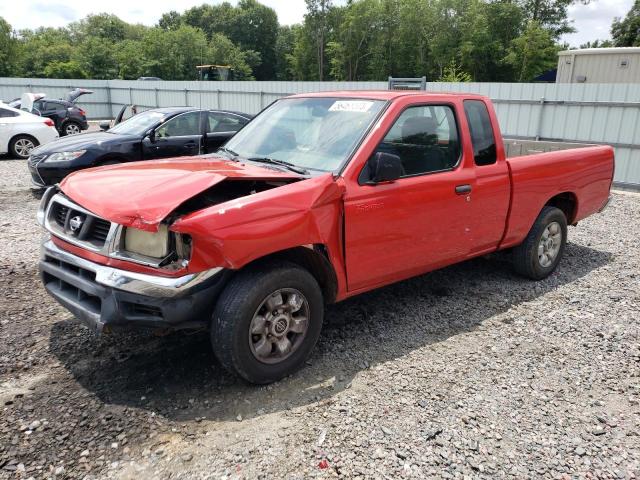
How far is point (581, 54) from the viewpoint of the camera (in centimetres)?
1977

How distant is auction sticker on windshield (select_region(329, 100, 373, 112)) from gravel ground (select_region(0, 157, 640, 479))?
5.90 feet

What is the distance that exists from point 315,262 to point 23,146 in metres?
13.4

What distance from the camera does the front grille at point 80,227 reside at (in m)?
3.33

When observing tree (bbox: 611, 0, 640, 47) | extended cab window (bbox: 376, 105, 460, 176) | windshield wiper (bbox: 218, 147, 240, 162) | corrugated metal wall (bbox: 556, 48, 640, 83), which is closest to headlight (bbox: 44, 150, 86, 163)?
windshield wiper (bbox: 218, 147, 240, 162)

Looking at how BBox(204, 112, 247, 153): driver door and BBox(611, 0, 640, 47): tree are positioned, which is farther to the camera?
BBox(611, 0, 640, 47): tree

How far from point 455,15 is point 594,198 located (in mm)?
55070

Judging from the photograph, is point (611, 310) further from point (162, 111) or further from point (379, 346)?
point (162, 111)

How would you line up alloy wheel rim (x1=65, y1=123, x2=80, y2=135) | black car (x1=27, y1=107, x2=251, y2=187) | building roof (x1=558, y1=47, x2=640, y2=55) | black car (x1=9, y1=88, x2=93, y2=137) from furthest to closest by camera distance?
alloy wheel rim (x1=65, y1=123, x2=80, y2=135) → building roof (x1=558, y1=47, x2=640, y2=55) → black car (x1=9, y1=88, x2=93, y2=137) → black car (x1=27, y1=107, x2=251, y2=187)

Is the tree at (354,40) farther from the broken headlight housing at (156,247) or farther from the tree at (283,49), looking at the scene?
the broken headlight housing at (156,247)

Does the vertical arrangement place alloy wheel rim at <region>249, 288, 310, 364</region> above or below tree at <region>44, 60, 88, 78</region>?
below

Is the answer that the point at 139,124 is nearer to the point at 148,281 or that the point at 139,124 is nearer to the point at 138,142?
the point at 138,142

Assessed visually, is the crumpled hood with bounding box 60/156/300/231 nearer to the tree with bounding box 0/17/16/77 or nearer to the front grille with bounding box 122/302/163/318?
the front grille with bounding box 122/302/163/318

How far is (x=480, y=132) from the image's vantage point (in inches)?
190

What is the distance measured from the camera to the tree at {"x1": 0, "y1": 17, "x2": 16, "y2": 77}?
204ft
